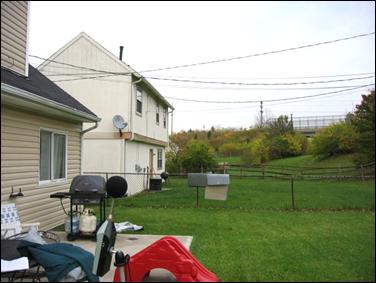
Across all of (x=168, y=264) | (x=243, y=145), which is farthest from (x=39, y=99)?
(x=243, y=145)

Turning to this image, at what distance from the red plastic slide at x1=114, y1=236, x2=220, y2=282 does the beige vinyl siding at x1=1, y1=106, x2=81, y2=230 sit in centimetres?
274

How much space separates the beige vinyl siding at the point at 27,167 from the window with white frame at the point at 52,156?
0.53 ft

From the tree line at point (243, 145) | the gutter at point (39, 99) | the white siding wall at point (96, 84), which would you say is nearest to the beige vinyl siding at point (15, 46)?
the gutter at point (39, 99)

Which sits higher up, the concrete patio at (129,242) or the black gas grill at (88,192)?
the black gas grill at (88,192)

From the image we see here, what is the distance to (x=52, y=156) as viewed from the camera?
7.85 metres

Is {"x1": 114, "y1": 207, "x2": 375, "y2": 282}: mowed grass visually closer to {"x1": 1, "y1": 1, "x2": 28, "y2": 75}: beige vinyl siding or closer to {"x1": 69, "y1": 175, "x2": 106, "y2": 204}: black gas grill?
{"x1": 69, "y1": 175, "x2": 106, "y2": 204}: black gas grill

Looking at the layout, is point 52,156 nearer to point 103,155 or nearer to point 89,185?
point 89,185

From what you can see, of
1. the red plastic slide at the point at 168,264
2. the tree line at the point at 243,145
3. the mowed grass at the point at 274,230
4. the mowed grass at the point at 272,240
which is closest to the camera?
the mowed grass at the point at 272,240

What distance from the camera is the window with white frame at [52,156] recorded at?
7492mm

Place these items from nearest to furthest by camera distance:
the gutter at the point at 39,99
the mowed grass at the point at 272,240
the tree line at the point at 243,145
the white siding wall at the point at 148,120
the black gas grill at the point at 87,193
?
the mowed grass at the point at 272,240 < the gutter at the point at 39,99 < the black gas grill at the point at 87,193 < the white siding wall at the point at 148,120 < the tree line at the point at 243,145

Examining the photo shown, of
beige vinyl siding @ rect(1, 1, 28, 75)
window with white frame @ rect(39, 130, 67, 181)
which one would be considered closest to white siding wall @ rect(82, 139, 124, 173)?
window with white frame @ rect(39, 130, 67, 181)

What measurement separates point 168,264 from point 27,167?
420 cm

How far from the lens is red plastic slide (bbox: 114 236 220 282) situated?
356 cm

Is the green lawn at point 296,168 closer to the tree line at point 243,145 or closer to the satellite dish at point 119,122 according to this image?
the tree line at point 243,145
